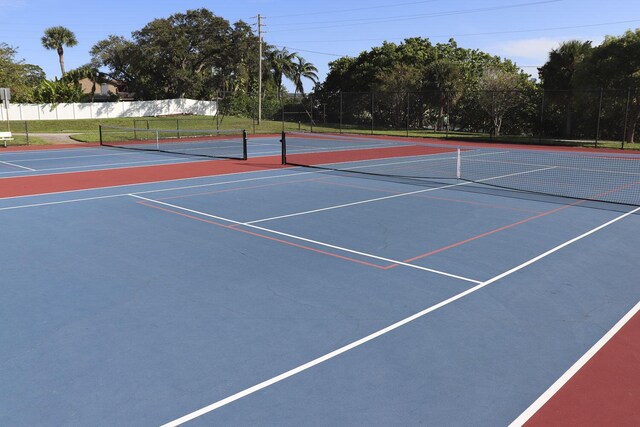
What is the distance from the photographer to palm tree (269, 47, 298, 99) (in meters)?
72.5

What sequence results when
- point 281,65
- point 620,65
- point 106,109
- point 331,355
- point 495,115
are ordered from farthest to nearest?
point 281,65 → point 106,109 → point 495,115 → point 620,65 → point 331,355

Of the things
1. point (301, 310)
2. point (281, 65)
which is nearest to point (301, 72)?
point (281, 65)

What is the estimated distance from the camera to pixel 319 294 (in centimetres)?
710

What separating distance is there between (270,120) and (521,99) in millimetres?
26426

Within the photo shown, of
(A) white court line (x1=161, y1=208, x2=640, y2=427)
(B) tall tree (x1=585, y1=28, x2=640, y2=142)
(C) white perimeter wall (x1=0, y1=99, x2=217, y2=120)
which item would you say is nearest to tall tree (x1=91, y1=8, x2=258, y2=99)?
(C) white perimeter wall (x1=0, y1=99, x2=217, y2=120)

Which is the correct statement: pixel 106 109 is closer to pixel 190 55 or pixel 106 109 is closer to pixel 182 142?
pixel 190 55

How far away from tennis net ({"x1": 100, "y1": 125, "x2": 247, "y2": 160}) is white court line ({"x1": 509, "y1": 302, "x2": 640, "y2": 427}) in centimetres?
1954

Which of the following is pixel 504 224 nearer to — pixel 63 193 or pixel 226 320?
pixel 226 320

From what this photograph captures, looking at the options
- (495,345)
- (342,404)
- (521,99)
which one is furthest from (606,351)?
(521,99)

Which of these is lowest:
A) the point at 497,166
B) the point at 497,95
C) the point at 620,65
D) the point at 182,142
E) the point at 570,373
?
the point at 570,373

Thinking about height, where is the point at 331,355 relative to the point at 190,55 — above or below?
below

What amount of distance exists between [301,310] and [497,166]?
60.3ft

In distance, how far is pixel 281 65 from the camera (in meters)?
72.9

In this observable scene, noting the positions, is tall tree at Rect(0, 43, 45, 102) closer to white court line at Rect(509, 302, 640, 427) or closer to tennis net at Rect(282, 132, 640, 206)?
tennis net at Rect(282, 132, 640, 206)
